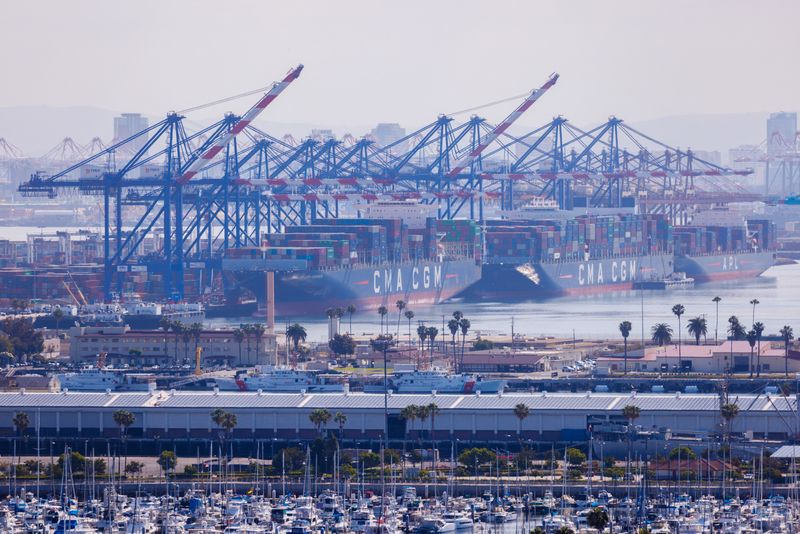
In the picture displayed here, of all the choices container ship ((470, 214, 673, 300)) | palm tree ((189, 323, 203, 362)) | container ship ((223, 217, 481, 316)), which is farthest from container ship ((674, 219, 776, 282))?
palm tree ((189, 323, 203, 362))

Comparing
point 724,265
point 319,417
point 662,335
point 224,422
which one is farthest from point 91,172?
point 319,417

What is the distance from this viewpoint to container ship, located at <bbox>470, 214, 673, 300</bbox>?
3775 inches

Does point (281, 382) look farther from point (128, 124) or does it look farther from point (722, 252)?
point (128, 124)

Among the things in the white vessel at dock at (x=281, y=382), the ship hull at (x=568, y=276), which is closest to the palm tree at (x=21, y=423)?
the white vessel at dock at (x=281, y=382)

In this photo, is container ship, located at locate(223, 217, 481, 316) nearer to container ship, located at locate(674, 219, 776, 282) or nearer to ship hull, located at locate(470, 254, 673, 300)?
ship hull, located at locate(470, 254, 673, 300)

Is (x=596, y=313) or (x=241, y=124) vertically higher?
(x=241, y=124)

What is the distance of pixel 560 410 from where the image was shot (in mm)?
38875

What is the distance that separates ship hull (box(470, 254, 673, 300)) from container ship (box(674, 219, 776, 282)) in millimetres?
1860

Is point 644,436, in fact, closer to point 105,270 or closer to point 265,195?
point 105,270

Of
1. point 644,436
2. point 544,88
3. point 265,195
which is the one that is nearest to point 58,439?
point 644,436

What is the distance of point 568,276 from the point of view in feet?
327

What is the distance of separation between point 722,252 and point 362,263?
1351 inches

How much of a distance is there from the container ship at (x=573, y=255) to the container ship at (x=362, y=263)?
1.67 metres

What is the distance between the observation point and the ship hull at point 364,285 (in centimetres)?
8050
